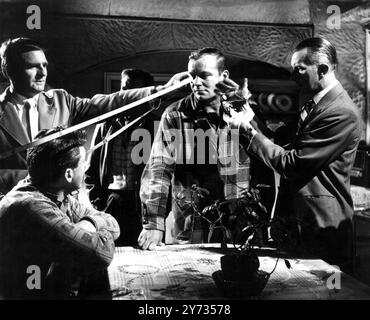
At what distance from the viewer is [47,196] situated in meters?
2.27

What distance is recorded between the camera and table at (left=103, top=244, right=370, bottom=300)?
6.41 feet

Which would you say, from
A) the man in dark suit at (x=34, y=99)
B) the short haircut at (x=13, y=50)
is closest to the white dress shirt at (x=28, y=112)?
the man in dark suit at (x=34, y=99)

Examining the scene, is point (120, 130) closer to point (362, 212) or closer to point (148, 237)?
point (148, 237)

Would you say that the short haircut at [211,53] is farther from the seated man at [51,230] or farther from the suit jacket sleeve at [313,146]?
the seated man at [51,230]

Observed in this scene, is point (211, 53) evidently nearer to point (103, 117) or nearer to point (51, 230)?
point (103, 117)

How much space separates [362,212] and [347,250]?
24 centimetres

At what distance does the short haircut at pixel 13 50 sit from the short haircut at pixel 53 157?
0.41 meters

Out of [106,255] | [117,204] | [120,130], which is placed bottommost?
[106,255]

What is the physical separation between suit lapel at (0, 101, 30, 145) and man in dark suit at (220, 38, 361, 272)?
114 cm

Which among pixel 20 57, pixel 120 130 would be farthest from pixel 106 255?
pixel 20 57

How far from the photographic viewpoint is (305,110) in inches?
101

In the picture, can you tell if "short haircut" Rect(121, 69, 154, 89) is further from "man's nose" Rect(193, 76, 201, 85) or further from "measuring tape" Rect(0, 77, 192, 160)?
"man's nose" Rect(193, 76, 201, 85)

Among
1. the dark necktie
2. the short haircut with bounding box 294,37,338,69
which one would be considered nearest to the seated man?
the dark necktie

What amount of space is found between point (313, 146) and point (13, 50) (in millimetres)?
1730
